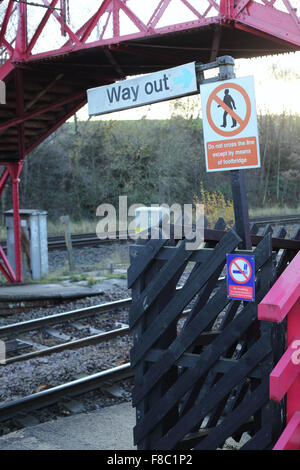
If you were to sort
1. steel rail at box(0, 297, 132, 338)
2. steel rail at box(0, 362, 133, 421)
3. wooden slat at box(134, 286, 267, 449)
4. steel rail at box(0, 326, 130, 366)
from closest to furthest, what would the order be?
wooden slat at box(134, 286, 267, 449) < steel rail at box(0, 362, 133, 421) < steel rail at box(0, 326, 130, 366) < steel rail at box(0, 297, 132, 338)

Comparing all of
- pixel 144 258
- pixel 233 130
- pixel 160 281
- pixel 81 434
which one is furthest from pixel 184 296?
pixel 81 434

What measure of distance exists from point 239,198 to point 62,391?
3.54 metres

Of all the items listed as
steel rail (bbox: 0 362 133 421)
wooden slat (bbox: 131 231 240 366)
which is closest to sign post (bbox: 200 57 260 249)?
wooden slat (bbox: 131 231 240 366)

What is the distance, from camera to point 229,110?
3248 millimetres

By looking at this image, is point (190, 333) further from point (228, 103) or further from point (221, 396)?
point (228, 103)

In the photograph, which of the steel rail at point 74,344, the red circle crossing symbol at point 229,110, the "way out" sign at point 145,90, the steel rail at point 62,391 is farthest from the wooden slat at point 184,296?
the steel rail at point 74,344

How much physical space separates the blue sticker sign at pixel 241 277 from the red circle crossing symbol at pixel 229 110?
0.77 m

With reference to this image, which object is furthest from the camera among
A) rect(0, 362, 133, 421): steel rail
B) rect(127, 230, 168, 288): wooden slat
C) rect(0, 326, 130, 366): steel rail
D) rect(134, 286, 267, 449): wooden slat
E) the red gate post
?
rect(0, 326, 130, 366): steel rail

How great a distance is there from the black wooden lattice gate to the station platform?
0.84 m

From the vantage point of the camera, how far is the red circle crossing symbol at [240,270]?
3.11 metres

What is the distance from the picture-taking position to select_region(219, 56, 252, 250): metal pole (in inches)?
128

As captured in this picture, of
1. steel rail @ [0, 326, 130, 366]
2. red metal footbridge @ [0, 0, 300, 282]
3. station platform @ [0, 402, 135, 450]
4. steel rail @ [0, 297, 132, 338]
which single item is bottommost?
station platform @ [0, 402, 135, 450]

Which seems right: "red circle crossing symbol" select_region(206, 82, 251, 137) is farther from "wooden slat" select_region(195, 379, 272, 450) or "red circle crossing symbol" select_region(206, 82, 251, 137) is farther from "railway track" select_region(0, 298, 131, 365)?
"railway track" select_region(0, 298, 131, 365)

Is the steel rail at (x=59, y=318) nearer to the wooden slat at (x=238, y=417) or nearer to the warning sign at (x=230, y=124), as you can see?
the wooden slat at (x=238, y=417)
